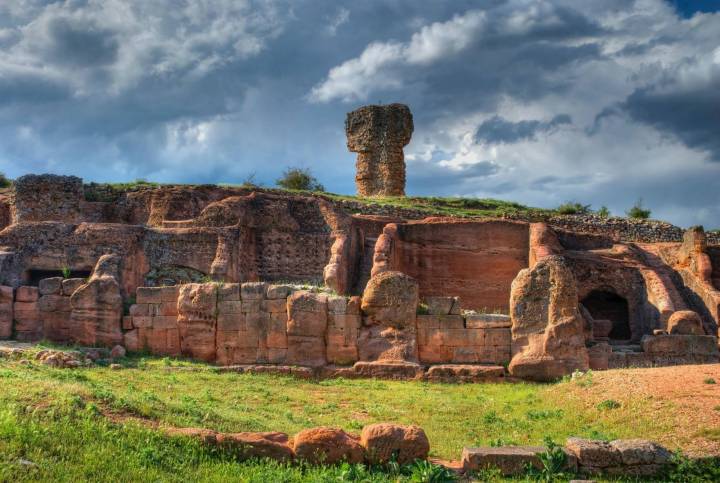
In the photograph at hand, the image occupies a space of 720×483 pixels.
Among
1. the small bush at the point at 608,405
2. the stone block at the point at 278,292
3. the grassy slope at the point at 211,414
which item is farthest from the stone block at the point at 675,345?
the stone block at the point at 278,292

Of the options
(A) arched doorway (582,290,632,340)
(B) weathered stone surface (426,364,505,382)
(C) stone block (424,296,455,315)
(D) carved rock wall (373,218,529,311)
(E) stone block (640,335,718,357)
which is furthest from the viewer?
(D) carved rock wall (373,218,529,311)

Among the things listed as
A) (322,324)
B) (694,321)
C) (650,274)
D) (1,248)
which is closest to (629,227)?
(650,274)

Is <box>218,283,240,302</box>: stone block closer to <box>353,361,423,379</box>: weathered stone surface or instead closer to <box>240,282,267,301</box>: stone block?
<box>240,282,267,301</box>: stone block

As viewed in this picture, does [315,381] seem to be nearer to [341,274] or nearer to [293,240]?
[341,274]

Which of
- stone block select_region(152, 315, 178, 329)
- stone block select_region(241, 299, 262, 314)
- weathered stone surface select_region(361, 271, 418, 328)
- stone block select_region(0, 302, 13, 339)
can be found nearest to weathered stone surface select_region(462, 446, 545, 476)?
weathered stone surface select_region(361, 271, 418, 328)

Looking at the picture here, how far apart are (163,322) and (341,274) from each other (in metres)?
5.99

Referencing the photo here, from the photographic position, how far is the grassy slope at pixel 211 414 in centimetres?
807

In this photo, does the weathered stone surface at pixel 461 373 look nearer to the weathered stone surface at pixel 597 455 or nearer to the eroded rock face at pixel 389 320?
the eroded rock face at pixel 389 320

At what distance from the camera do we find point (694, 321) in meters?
19.8

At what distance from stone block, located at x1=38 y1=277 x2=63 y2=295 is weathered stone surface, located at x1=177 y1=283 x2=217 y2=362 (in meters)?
3.24

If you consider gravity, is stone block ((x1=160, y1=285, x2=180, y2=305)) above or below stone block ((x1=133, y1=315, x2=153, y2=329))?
above

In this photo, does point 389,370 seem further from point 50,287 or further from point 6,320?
point 6,320

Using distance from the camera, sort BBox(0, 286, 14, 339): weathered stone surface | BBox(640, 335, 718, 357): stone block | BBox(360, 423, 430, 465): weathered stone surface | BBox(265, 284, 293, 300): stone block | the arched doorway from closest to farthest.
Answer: BBox(360, 423, 430, 465): weathered stone surface
BBox(265, 284, 293, 300): stone block
BBox(0, 286, 14, 339): weathered stone surface
BBox(640, 335, 718, 357): stone block
the arched doorway

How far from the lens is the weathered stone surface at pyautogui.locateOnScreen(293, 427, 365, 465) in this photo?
9000mm
